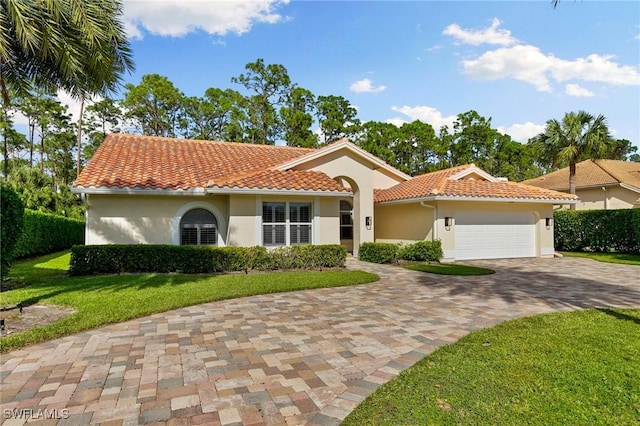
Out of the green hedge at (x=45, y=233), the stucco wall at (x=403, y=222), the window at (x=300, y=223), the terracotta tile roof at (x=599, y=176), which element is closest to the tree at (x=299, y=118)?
the stucco wall at (x=403, y=222)

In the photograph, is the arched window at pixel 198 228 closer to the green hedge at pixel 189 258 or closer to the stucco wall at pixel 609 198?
the green hedge at pixel 189 258

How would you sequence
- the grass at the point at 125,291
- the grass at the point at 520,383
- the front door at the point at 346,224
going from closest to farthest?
the grass at the point at 520,383 < the grass at the point at 125,291 < the front door at the point at 346,224

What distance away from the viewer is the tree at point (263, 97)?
3859cm

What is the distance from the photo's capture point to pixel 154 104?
38.1 m

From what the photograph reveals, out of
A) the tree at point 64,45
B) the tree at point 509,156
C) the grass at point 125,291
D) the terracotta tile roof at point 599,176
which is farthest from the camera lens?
the tree at point 509,156

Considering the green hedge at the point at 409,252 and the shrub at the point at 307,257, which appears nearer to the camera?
the shrub at the point at 307,257

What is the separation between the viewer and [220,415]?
3482mm

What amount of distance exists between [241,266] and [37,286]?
595 cm

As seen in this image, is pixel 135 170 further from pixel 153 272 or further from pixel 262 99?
pixel 262 99

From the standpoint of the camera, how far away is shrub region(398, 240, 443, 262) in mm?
16328

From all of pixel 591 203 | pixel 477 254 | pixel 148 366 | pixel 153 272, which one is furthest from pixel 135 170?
pixel 591 203

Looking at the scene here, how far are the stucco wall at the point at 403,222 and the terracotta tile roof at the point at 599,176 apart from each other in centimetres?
1788

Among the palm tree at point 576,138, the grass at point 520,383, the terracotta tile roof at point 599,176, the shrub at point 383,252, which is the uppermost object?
the palm tree at point 576,138

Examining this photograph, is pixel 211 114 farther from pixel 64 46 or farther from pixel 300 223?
pixel 64 46
